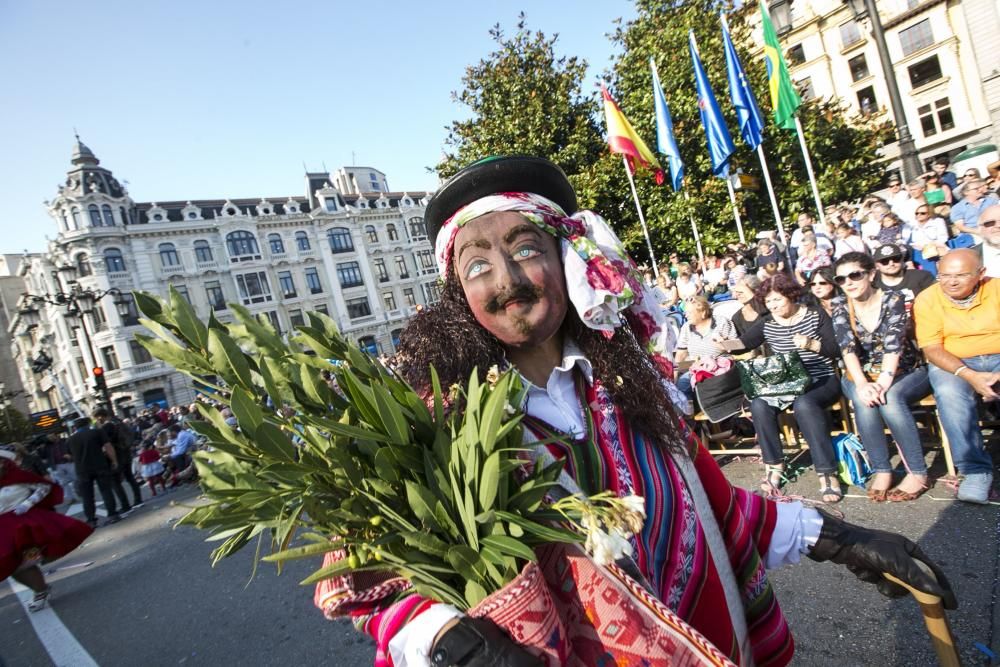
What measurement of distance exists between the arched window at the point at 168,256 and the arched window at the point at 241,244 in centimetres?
307

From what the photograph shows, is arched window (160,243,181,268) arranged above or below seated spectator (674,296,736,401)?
above

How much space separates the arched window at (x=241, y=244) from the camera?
36.1 meters

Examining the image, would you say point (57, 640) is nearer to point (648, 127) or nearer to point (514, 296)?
point (514, 296)

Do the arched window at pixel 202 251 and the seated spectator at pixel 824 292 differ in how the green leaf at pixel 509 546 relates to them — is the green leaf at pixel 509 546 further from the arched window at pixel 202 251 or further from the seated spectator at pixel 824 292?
the arched window at pixel 202 251

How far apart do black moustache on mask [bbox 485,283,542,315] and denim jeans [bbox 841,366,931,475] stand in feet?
11.2

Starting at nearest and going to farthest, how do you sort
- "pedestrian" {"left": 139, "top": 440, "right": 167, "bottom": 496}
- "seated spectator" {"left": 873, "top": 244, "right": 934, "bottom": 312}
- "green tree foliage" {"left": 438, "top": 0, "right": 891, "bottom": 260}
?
"seated spectator" {"left": 873, "top": 244, "right": 934, "bottom": 312}
"pedestrian" {"left": 139, "top": 440, "right": 167, "bottom": 496}
"green tree foliage" {"left": 438, "top": 0, "right": 891, "bottom": 260}

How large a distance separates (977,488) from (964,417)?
41 cm

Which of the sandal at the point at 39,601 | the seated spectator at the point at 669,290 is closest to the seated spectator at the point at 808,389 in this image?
the seated spectator at the point at 669,290

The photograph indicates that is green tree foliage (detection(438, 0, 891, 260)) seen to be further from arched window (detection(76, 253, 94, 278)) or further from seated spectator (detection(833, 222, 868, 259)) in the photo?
arched window (detection(76, 253, 94, 278))

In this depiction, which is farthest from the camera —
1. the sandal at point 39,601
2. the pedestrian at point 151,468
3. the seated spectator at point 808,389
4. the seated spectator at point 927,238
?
the pedestrian at point 151,468

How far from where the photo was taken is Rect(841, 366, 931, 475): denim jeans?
3.49 meters

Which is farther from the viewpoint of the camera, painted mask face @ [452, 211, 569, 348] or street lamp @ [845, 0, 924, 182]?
street lamp @ [845, 0, 924, 182]

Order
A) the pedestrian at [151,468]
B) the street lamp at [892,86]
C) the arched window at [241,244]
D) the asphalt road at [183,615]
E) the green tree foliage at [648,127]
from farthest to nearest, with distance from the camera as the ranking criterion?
the arched window at [241,244] < the green tree foliage at [648,127] < the pedestrian at [151,468] < the street lamp at [892,86] < the asphalt road at [183,615]

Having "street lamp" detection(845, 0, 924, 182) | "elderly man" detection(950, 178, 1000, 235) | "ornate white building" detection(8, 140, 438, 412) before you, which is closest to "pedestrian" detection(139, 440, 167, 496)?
"elderly man" detection(950, 178, 1000, 235)
